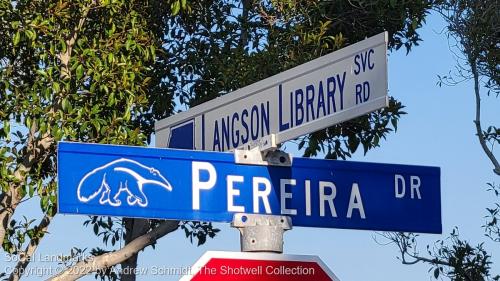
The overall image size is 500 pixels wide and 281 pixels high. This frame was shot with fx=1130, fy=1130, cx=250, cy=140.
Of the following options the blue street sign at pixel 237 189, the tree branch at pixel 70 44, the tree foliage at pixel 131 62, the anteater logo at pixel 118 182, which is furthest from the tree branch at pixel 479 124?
the anteater logo at pixel 118 182

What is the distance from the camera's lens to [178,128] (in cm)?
478

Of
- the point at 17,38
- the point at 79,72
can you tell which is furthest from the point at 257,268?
the point at 17,38

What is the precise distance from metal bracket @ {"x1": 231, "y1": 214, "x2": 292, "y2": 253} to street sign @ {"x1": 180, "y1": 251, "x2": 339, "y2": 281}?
0.11m

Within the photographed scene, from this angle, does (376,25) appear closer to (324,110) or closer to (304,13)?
(304,13)

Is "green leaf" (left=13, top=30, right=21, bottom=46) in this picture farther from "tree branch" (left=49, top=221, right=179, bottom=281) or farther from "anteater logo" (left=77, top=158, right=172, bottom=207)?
"anteater logo" (left=77, top=158, right=172, bottom=207)

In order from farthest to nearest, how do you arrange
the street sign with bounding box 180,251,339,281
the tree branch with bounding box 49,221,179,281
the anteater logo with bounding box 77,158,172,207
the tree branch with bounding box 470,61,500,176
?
the tree branch with bounding box 470,61,500,176 → the tree branch with bounding box 49,221,179,281 → the anteater logo with bounding box 77,158,172,207 → the street sign with bounding box 180,251,339,281

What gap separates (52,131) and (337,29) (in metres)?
3.57

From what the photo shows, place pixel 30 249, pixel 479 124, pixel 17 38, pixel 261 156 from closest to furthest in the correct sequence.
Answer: pixel 261 156 → pixel 17 38 → pixel 30 249 → pixel 479 124

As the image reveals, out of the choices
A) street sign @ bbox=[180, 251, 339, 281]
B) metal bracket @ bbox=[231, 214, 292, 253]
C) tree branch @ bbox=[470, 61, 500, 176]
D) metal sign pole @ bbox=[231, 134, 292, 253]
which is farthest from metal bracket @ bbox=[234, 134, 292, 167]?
tree branch @ bbox=[470, 61, 500, 176]

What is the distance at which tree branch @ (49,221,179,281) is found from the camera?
39.9 ft

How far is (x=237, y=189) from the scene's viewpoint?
14.1 ft

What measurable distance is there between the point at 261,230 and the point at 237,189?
0.23 meters

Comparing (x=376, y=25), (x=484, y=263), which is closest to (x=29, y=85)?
(x=376, y=25)

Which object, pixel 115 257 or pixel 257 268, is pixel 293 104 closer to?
pixel 257 268
